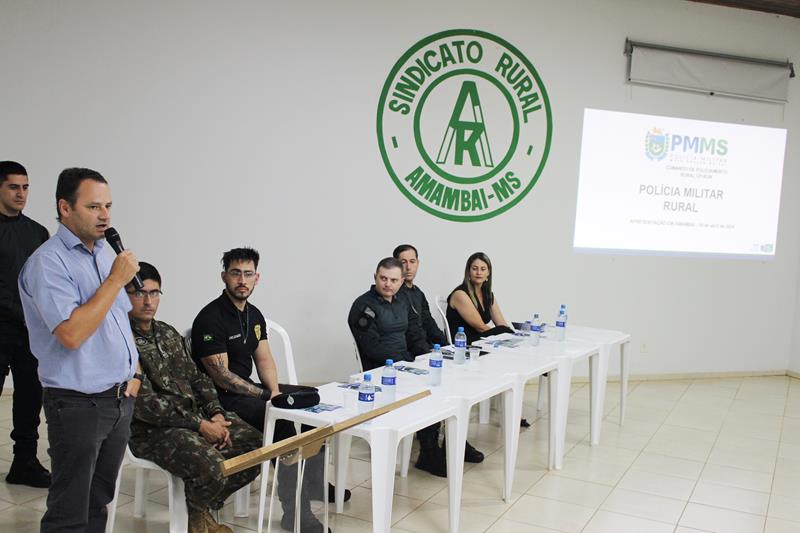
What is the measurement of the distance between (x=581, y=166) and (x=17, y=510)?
4738mm

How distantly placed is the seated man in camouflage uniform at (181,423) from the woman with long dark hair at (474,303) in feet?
7.40

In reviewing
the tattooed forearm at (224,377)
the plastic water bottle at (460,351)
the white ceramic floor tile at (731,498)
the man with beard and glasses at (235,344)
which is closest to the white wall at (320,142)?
the plastic water bottle at (460,351)

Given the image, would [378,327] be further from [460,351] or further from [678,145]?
[678,145]

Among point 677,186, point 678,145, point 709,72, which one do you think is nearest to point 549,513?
point 677,186

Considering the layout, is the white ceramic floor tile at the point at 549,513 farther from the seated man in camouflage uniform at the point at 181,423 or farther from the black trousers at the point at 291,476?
the seated man in camouflage uniform at the point at 181,423

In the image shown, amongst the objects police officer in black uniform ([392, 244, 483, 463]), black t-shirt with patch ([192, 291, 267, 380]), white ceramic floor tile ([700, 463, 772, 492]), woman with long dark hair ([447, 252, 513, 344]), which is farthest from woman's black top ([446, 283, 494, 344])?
black t-shirt with patch ([192, 291, 267, 380])

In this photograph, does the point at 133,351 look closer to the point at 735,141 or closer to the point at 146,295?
the point at 146,295

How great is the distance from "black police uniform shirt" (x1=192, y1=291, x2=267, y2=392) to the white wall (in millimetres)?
1951

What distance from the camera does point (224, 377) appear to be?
329 cm

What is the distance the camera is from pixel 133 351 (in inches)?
87.4

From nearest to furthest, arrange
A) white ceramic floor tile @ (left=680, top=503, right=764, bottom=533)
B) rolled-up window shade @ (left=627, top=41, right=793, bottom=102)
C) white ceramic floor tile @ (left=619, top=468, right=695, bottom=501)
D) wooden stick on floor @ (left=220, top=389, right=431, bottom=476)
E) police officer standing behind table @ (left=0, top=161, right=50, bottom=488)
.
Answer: wooden stick on floor @ (left=220, top=389, right=431, bottom=476) → police officer standing behind table @ (left=0, top=161, right=50, bottom=488) → white ceramic floor tile @ (left=680, top=503, right=764, bottom=533) → white ceramic floor tile @ (left=619, top=468, right=695, bottom=501) → rolled-up window shade @ (left=627, top=41, right=793, bottom=102)

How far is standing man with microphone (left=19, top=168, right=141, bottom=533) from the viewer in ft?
6.59

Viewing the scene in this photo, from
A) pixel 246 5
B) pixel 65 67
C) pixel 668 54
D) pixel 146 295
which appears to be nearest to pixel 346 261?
pixel 246 5

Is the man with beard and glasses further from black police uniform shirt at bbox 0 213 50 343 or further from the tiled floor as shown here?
black police uniform shirt at bbox 0 213 50 343
